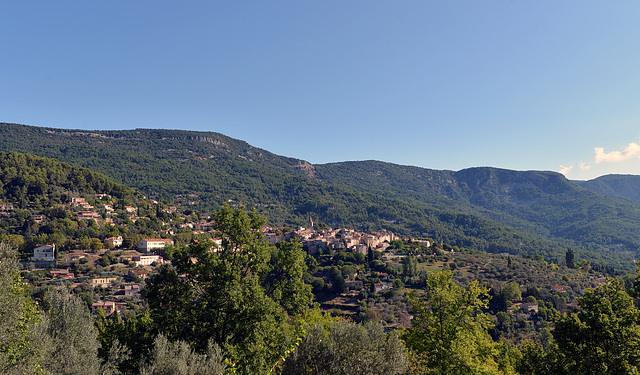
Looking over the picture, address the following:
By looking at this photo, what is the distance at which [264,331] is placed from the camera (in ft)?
46.9

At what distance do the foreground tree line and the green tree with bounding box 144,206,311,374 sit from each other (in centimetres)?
5

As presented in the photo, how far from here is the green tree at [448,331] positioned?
47.5 feet

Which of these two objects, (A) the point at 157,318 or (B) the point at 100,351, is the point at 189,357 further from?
(B) the point at 100,351

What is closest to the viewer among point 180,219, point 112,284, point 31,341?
point 31,341

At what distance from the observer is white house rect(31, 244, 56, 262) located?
69194mm

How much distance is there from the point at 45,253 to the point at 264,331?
3110 inches

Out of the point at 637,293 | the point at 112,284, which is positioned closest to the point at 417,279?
the point at 112,284

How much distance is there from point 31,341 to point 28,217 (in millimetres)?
92350

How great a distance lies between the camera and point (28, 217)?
81312mm

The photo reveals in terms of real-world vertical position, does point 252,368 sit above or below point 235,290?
below

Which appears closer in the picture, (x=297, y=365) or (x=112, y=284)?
(x=297, y=365)

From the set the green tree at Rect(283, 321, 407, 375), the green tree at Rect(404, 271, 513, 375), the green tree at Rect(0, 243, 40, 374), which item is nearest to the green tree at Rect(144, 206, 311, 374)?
the green tree at Rect(283, 321, 407, 375)

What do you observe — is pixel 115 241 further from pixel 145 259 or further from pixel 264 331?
pixel 264 331

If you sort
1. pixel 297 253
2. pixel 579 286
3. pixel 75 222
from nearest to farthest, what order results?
pixel 297 253, pixel 579 286, pixel 75 222
